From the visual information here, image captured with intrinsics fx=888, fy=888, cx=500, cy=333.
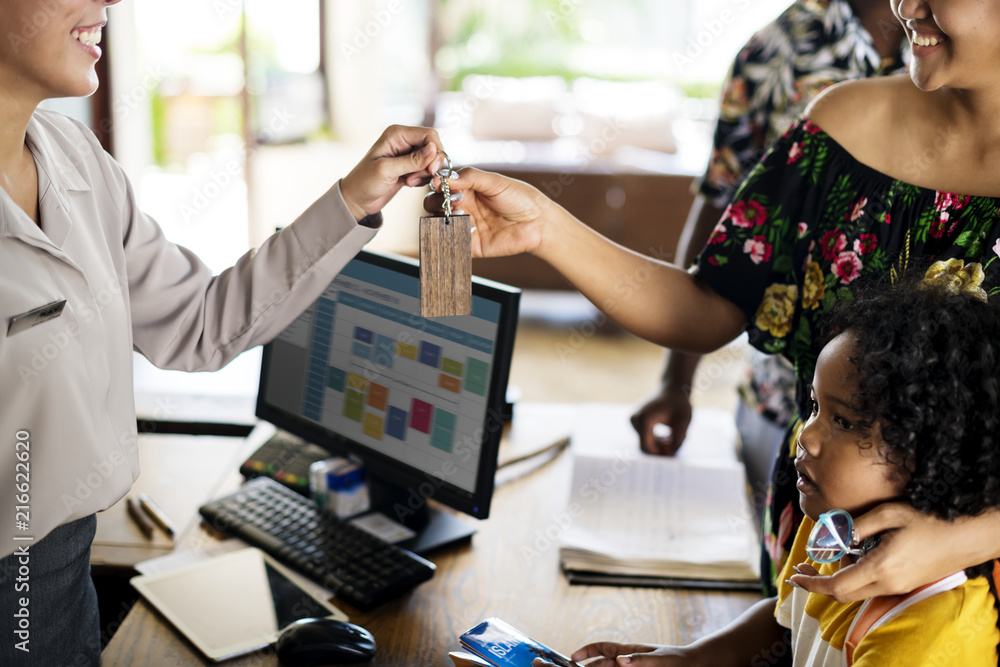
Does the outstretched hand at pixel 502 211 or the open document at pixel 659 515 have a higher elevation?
the outstretched hand at pixel 502 211

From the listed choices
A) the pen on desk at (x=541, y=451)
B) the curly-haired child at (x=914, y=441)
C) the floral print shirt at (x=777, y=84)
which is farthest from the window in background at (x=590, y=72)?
the curly-haired child at (x=914, y=441)

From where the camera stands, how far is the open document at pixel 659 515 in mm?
1326

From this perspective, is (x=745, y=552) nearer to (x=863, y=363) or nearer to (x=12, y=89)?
(x=863, y=363)

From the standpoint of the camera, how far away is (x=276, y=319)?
49.5 inches

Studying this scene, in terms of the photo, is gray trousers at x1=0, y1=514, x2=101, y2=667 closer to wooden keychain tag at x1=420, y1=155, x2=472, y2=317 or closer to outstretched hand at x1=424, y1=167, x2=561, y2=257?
wooden keychain tag at x1=420, y1=155, x2=472, y2=317

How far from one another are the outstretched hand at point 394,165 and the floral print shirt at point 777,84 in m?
0.86

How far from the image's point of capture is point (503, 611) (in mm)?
1201

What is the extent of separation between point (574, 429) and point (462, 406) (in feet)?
1.91

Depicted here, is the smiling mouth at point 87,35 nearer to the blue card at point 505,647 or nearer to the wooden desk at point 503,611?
the wooden desk at point 503,611

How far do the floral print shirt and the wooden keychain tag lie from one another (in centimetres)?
83

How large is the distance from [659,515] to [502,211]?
598 mm

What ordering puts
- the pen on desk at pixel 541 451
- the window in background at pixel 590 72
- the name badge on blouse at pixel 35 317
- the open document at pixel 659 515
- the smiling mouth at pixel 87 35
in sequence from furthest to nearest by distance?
1. the window in background at pixel 590 72
2. the pen on desk at pixel 541 451
3. the open document at pixel 659 515
4. the smiling mouth at pixel 87 35
5. the name badge on blouse at pixel 35 317

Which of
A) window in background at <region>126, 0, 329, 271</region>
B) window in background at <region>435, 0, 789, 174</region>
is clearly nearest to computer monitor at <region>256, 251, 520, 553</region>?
window in background at <region>126, 0, 329, 271</region>

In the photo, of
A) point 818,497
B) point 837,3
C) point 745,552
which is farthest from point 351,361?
point 837,3
